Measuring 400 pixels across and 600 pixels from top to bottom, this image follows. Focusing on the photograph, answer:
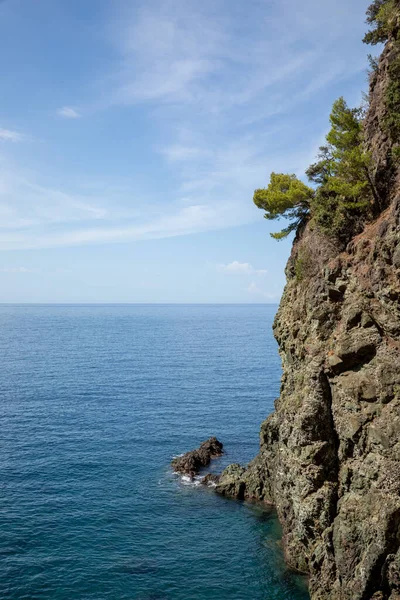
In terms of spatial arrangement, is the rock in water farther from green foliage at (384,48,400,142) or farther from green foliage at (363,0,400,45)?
green foliage at (363,0,400,45)

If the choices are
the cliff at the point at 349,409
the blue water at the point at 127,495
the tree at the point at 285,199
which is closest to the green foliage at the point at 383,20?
the cliff at the point at 349,409

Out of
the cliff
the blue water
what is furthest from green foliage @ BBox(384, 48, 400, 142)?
the blue water

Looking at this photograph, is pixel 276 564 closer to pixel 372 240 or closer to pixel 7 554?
pixel 7 554

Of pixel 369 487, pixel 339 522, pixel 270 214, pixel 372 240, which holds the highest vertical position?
pixel 270 214

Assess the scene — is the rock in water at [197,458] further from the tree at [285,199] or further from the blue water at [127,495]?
the tree at [285,199]

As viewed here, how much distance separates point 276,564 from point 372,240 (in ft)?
88.3

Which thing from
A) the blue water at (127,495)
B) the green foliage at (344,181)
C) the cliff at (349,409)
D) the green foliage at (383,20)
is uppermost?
the green foliage at (383,20)

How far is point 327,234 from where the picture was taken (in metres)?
39.3

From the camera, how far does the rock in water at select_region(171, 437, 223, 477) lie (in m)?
55.3

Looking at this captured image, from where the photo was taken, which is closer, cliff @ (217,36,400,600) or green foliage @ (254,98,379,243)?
cliff @ (217,36,400,600)

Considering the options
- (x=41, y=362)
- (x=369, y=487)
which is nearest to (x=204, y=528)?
(x=369, y=487)

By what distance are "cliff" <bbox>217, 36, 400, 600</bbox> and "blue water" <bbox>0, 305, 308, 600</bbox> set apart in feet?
15.2

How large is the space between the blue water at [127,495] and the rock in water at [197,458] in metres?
1.51

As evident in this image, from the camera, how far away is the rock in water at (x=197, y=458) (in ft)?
181
